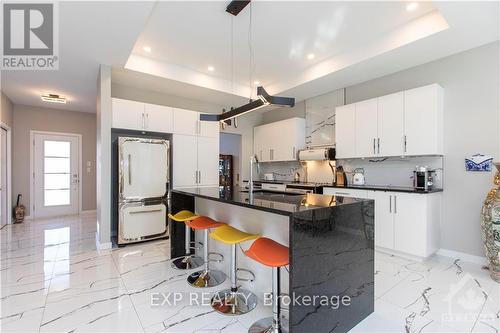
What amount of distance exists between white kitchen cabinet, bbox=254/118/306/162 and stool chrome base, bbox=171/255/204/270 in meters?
3.00

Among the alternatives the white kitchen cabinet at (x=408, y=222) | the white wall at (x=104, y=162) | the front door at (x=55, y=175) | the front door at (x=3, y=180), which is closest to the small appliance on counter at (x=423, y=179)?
the white kitchen cabinet at (x=408, y=222)

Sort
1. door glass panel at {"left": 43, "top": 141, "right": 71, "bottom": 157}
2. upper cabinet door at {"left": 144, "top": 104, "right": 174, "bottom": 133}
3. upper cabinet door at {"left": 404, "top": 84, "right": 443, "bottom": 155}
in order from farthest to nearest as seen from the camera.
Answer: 1. door glass panel at {"left": 43, "top": 141, "right": 71, "bottom": 157}
2. upper cabinet door at {"left": 144, "top": 104, "right": 174, "bottom": 133}
3. upper cabinet door at {"left": 404, "top": 84, "right": 443, "bottom": 155}

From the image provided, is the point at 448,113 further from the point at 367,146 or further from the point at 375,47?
the point at 375,47

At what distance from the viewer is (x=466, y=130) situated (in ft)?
10.4

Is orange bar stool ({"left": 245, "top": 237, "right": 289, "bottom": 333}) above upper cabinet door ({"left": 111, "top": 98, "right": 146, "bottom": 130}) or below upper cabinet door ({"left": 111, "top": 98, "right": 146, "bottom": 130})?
below

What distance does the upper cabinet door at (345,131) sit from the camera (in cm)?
412

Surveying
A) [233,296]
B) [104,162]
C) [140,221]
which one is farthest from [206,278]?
[104,162]

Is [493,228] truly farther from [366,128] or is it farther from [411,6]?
[411,6]

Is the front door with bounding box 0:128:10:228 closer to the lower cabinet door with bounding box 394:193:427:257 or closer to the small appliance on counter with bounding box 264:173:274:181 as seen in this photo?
the small appliance on counter with bounding box 264:173:274:181

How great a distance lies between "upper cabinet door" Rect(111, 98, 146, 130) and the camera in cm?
379

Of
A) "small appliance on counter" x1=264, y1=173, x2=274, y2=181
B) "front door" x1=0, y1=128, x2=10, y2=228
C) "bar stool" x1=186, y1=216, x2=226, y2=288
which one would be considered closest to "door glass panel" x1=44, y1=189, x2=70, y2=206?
"front door" x1=0, y1=128, x2=10, y2=228

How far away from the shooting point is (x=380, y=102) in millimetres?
3754

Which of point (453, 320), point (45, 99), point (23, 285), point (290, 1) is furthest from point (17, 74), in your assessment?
point (453, 320)

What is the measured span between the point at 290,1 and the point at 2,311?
12.8 feet
